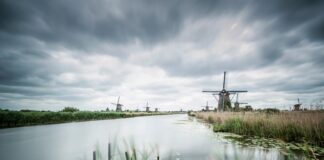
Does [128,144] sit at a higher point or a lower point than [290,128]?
lower

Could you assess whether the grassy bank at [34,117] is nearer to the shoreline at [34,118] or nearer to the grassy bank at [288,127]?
the shoreline at [34,118]

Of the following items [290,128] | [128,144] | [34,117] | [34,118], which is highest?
[290,128]

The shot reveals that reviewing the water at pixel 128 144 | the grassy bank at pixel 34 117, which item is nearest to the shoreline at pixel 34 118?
the grassy bank at pixel 34 117

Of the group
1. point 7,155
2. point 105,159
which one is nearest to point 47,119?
point 7,155

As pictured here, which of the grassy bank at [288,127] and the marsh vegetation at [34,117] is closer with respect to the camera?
the grassy bank at [288,127]

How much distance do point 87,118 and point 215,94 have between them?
2799 centimetres

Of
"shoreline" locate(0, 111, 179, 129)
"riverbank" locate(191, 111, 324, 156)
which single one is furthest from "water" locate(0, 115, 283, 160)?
"shoreline" locate(0, 111, 179, 129)

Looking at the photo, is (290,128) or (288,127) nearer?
(290,128)

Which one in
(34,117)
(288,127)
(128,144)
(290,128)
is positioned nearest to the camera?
(290,128)

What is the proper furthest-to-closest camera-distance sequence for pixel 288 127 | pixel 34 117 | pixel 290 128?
pixel 34 117
pixel 288 127
pixel 290 128

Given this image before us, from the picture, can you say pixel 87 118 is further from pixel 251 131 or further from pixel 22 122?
pixel 251 131

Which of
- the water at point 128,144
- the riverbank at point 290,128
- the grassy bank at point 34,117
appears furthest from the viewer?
the grassy bank at point 34,117

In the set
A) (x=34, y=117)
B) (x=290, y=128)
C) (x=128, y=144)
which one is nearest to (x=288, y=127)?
(x=290, y=128)

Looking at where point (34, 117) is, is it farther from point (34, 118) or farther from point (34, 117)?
point (34, 118)
